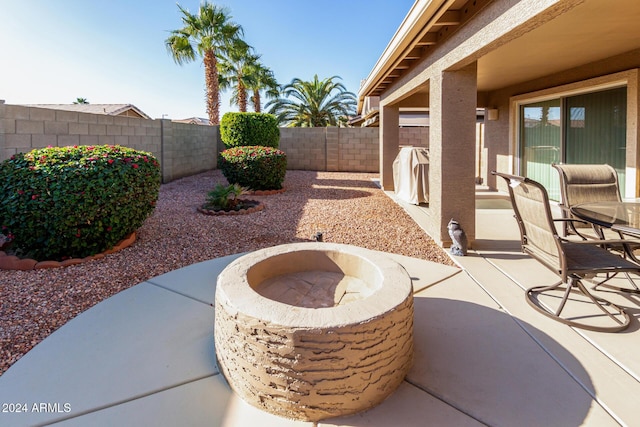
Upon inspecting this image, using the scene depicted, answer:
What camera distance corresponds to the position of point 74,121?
7.66 m

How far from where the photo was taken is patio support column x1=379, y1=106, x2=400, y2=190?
10.3 m

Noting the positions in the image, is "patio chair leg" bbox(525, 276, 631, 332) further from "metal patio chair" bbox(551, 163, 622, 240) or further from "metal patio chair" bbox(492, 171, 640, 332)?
"metal patio chair" bbox(551, 163, 622, 240)

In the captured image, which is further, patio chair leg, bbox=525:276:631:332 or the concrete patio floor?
patio chair leg, bbox=525:276:631:332

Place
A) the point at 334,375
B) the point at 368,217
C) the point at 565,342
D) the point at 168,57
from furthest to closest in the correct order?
the point at 168,57, the point at 368,217, the point at 565,342, the point at 334,375

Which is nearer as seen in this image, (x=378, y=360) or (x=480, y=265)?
(x=378, y=360)

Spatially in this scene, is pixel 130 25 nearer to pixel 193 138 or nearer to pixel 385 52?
pixel 193 138

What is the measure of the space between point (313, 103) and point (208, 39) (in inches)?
274

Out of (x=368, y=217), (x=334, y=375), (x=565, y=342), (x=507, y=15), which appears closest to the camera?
(x=334, y=375)

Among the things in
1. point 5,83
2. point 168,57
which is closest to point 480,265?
point 5,83

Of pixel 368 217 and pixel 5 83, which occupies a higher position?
pixel 5 83

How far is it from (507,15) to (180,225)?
Answer: 5.28 meters

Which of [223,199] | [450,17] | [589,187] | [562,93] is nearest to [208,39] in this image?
[223,199]

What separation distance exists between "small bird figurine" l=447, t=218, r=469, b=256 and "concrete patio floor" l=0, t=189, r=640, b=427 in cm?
122

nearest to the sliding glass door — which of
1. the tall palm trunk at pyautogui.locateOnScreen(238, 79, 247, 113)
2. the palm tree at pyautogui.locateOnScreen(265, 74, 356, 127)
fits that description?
the palm tree at pyautogui.locateOnScreen(265, 74, 356, 127)
